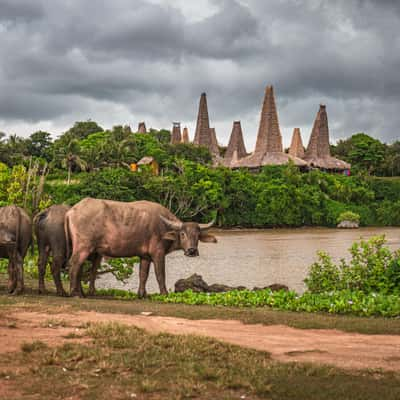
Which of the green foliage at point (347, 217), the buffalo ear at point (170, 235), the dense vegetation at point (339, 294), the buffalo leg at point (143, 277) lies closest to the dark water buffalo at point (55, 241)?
the buffalo leg at point (143, 277)

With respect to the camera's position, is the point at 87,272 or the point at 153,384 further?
the point at 87,272

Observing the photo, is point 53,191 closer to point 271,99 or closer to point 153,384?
point 271,99

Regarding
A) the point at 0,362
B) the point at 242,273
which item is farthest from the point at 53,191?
the point at 0,362

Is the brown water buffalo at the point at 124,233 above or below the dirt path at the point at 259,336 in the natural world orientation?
above

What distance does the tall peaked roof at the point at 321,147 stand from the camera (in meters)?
69.4

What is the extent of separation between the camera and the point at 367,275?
429 inches

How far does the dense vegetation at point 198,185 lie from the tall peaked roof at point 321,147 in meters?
3.49

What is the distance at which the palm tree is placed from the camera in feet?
160

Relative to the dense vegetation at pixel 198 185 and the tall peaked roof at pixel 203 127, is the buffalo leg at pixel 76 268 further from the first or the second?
the tall peaked roof at pixel 203 127

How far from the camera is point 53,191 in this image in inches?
1706

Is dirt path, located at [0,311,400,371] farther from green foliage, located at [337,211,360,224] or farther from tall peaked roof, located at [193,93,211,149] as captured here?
tall peaked roof, located at [193,93,211,149]

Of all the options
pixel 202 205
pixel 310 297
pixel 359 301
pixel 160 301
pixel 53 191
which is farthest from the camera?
pixel 202 205

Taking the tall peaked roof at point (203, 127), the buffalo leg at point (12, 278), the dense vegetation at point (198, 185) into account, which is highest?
the tall peaked roof at point (203, 127)

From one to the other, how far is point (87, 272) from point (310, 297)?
6.54 m
